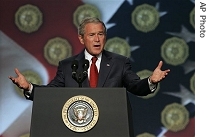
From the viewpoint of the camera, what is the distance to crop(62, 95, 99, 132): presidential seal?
2713 mm

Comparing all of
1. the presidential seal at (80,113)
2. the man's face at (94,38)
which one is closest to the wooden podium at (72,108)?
the presidential seal at (80,113)

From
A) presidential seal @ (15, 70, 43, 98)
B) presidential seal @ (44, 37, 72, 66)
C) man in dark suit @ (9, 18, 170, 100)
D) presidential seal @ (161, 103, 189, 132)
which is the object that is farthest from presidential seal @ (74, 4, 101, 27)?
man in dark suit @ (9, 18, 170, 100)

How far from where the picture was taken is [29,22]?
5227 millimetres

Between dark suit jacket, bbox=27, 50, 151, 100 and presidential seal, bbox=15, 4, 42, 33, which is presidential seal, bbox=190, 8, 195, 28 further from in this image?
dark suit jacket, bbox=27, 50, 151, 100

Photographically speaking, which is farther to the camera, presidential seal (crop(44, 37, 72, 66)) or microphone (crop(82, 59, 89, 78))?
presidential seal (crop(44, 37, 72, 66))

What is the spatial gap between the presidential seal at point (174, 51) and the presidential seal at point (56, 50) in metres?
0.82

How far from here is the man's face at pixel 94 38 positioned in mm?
3098

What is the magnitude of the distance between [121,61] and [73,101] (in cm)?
58

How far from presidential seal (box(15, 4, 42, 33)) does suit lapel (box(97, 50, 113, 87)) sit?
209 cm

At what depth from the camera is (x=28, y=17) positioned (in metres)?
5.22

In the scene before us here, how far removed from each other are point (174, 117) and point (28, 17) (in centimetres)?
153

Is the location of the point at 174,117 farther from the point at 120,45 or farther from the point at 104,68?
the point at 104,68
